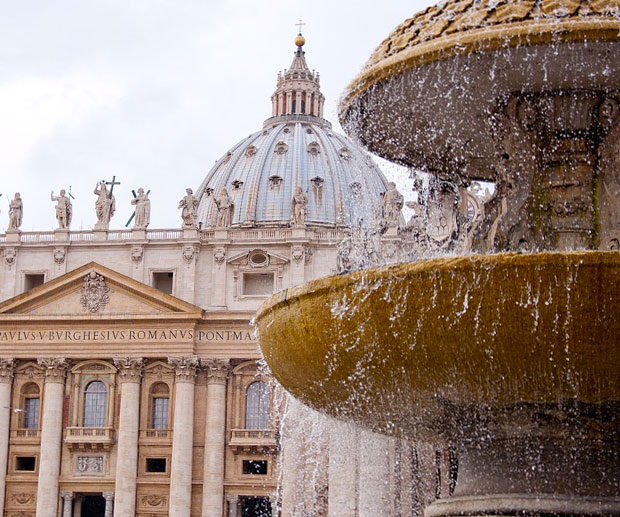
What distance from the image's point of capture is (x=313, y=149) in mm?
83812

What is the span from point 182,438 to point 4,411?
→ 23.4 feet

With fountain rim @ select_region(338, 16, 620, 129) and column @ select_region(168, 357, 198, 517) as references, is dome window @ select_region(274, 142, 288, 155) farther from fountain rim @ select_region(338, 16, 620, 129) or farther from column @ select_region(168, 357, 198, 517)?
fountain rim @ select_region(338, 16, 620, 129)

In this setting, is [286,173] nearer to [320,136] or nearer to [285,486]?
[320,136]

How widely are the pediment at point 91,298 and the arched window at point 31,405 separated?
9.68ft

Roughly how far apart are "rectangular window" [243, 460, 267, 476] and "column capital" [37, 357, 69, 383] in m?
7.69

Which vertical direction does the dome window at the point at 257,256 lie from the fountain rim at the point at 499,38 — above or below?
above

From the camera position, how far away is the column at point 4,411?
47062 millimetres

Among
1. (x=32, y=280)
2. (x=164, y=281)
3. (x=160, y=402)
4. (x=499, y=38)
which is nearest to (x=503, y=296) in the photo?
(x=499, y=38)

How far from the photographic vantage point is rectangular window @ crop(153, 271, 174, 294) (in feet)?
160

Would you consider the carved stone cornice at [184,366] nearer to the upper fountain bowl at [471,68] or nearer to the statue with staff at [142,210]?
the statue with staff at [142,210]

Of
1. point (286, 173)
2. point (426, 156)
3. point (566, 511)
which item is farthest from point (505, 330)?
point (286, 173)

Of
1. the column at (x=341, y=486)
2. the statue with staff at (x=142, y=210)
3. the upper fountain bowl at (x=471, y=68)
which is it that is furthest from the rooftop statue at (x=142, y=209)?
the upper fountain bowl at (x=471, y=68)

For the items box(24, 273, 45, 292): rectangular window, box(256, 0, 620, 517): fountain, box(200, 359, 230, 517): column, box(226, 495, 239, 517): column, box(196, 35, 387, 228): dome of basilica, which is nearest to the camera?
box(256, 0, 620, 517): fountain

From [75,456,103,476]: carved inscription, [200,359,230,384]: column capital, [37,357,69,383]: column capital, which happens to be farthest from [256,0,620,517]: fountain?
[37,357,69,383]: column capital
